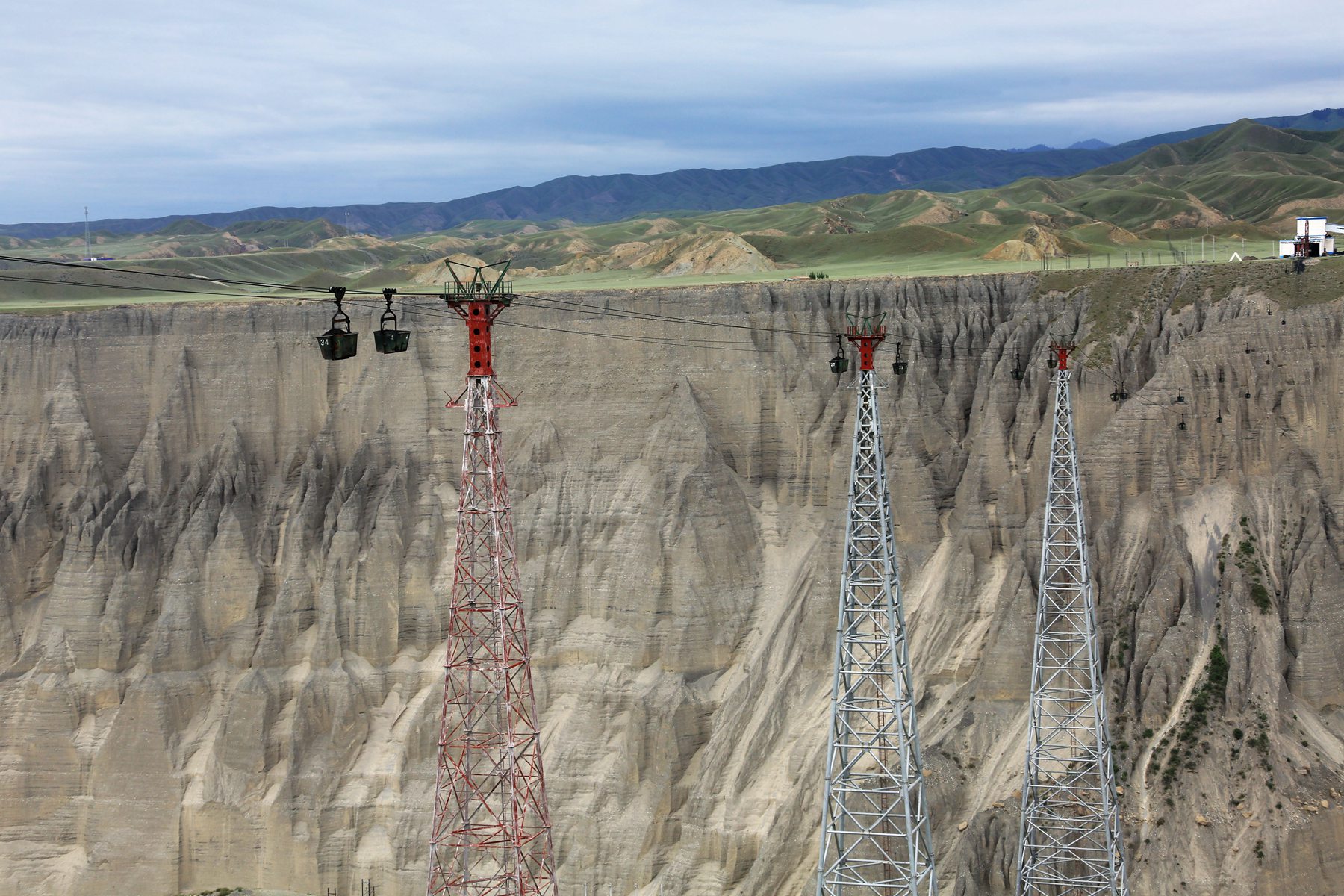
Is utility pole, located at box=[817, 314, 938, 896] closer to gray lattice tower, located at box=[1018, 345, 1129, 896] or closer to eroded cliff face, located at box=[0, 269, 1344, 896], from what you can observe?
gray lattice tower, located at box=[1018, 345, 1129, 896]

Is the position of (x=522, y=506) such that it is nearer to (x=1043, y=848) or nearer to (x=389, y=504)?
(x=389, y=504)

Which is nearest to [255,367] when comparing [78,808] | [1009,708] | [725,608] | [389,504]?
[389,504]

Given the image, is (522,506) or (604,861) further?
(522,506)

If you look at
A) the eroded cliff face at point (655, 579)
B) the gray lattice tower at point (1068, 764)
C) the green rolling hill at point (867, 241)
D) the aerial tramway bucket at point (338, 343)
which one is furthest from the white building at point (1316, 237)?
the aerial tramway bucket at point (338, 343)

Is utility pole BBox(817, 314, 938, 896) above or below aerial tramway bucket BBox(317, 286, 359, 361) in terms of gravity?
below

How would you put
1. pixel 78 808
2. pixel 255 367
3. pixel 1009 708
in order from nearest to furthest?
pixel 1009 708
pixel 78 808
pixel 255 367

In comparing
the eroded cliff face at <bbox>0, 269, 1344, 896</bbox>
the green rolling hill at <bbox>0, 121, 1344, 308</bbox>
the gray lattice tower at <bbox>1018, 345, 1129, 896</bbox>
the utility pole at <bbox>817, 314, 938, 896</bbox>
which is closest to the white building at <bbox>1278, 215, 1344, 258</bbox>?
the eroded cliff face at <bbox>0, 269, 1344, 896</bbox>

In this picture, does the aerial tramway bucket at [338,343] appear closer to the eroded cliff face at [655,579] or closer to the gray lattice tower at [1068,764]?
the gray lattice tower at [1068,764]
